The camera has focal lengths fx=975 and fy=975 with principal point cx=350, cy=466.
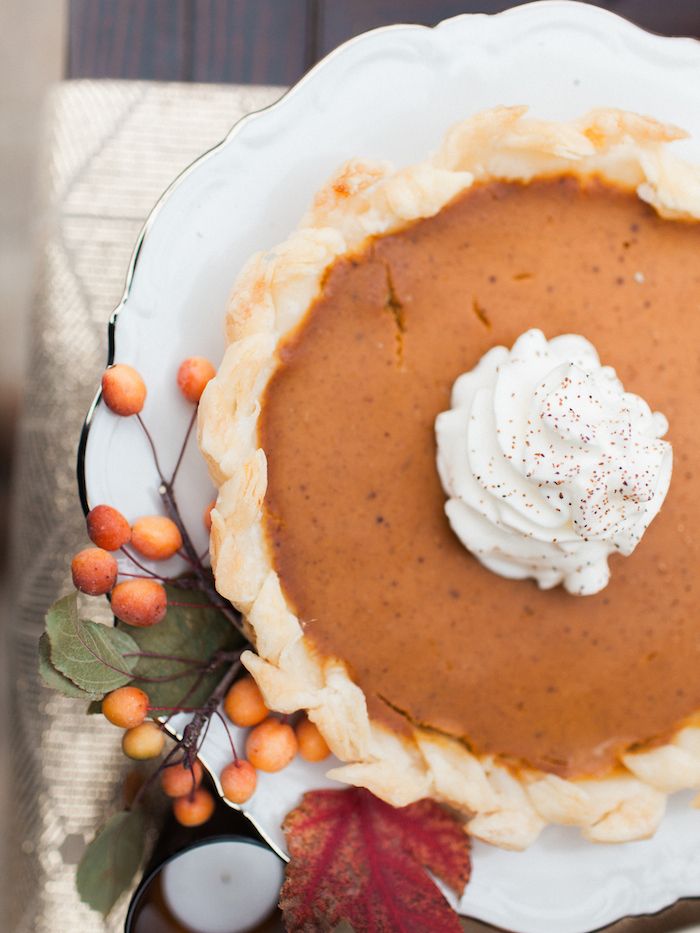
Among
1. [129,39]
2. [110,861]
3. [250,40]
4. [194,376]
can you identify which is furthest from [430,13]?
[110,861]

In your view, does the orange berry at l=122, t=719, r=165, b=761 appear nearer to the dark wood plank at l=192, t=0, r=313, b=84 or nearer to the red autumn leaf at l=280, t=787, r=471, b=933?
the red autumn leaf at l=280, t=787, r=471, b=933

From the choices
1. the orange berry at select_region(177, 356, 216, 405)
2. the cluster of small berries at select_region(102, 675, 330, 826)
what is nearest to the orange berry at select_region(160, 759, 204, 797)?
the cluster of small berries at select_region(102, 675, 330, 826)

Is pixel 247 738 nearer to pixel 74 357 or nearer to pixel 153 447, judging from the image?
pixel 153 447

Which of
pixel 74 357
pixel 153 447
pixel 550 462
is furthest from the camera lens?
pixel 74 357

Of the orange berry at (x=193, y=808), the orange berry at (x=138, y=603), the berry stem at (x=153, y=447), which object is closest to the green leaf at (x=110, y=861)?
the orange berry at (x=193, y=808)

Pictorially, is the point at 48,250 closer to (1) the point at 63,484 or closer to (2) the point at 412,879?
(1) the point at 63,484

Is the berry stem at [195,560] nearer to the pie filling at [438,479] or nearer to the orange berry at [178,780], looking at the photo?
the pie filling at [438,479]

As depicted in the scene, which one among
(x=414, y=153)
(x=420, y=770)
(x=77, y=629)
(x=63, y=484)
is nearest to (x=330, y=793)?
(x=420, y=770)

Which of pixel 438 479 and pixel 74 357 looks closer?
pixel 438 479
